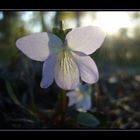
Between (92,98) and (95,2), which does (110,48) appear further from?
(95,2)

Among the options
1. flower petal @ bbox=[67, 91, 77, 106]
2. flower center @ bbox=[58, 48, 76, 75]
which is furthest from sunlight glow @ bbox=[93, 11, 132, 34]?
flower center @ bbox=[58, 48, 76, 75]

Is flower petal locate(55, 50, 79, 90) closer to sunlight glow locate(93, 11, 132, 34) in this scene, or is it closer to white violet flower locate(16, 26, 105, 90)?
white violet flower locate(16, 26, 105, 90)

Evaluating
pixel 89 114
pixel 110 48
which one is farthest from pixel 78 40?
pixel 110 48

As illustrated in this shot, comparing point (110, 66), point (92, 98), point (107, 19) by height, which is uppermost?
point (107, 19)

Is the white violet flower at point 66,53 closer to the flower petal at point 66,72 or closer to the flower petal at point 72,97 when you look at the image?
the flower petal at point 66,72

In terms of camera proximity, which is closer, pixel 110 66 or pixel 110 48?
pixel 110 66
